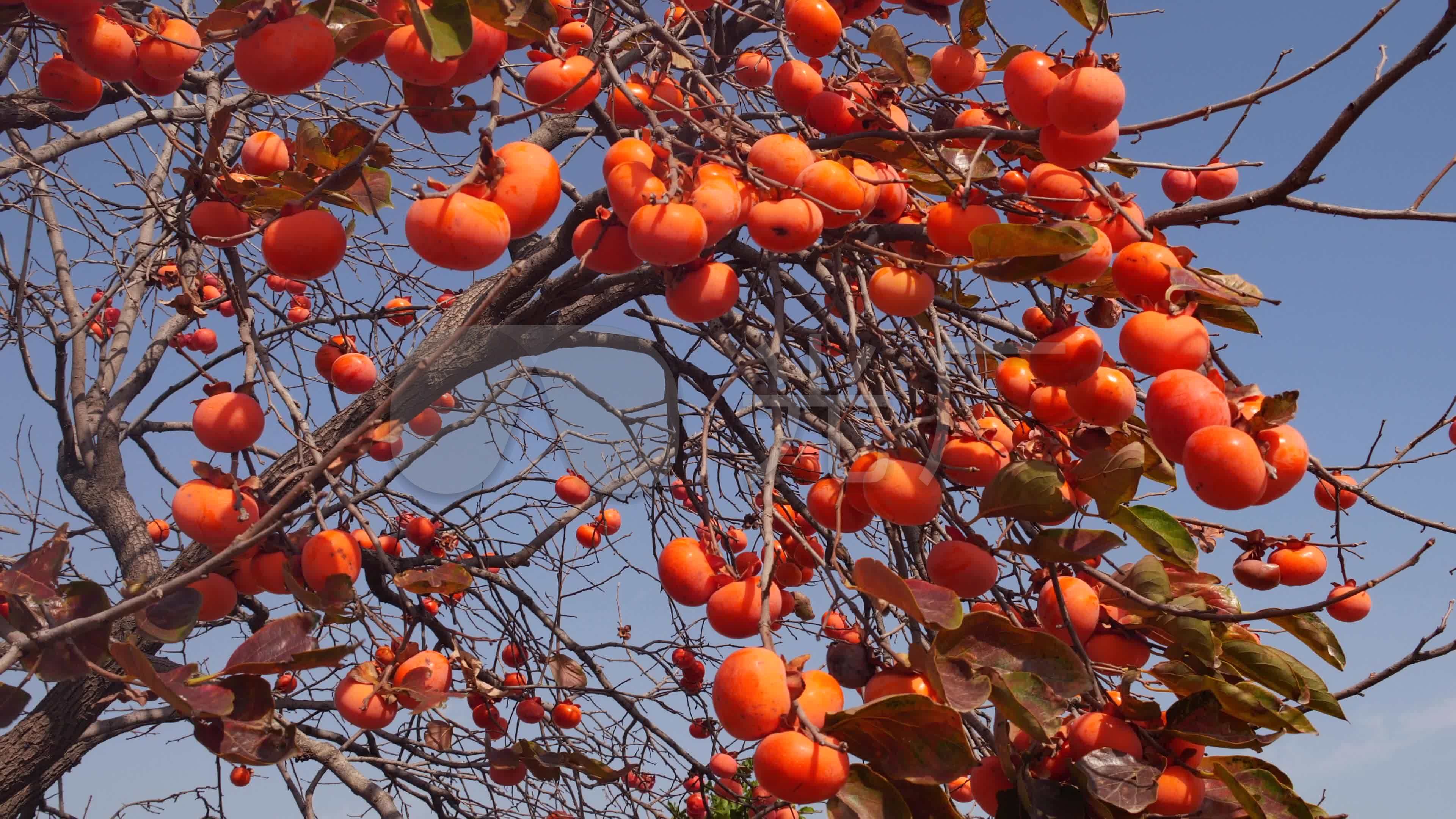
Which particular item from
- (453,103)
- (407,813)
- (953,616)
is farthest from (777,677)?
(407,813)

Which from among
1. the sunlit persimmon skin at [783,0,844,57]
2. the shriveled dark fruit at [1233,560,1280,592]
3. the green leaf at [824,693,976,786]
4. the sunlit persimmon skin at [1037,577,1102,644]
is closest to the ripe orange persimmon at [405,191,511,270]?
the green leaf at [824,693,976,786]

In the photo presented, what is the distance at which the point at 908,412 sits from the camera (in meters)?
2.13

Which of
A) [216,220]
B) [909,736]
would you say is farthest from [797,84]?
[909,736]

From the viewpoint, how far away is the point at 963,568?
1449 millimetres

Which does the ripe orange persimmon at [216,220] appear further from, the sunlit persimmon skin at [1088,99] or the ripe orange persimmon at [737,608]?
the sunlit persimmon skin at [1088,99]

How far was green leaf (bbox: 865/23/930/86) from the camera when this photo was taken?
1845 millimetres

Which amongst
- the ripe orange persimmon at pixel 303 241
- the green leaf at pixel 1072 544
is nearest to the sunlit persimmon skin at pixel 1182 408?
the green leaf at pixel 1072 544

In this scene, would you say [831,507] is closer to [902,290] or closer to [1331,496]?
[902,290]

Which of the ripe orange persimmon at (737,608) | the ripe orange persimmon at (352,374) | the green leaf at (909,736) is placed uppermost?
the ripe orange persimmon at (352,374)

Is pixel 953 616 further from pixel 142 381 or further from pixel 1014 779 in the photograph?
pixel 142 381

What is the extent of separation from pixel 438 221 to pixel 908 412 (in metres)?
1.21

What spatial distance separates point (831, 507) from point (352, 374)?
1956 mm

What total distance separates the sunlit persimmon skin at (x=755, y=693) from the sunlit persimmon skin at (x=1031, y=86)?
965 millimetres

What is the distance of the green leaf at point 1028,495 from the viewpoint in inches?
53.7
